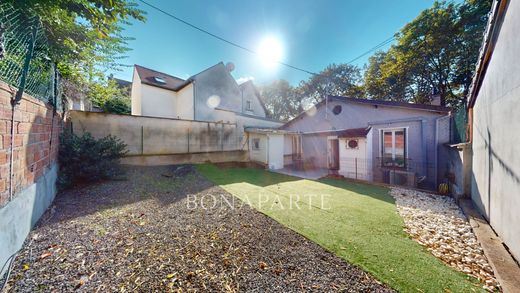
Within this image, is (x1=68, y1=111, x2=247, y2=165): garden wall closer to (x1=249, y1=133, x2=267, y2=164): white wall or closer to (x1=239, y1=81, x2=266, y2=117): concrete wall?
(x1=249, y1=133, x2=267, y2=164): white wall

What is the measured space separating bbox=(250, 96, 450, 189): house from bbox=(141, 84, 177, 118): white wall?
9759mm

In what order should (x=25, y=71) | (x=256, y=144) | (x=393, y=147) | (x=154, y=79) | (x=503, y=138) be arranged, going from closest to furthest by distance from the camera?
→ (x=25, y=71)
(x=503, y=138)
(x=393, y=147)
(x=256, y=144)
(x=154, y=79)

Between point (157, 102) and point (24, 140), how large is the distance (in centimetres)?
1378

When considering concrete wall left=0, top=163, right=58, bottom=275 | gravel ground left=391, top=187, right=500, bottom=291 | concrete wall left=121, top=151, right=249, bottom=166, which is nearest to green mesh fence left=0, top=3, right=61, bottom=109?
concrete wall left=0, top=163, right=58, bottom=275

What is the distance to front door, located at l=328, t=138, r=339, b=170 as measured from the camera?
1112cm

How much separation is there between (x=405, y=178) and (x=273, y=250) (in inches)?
358

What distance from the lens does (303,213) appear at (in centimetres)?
418

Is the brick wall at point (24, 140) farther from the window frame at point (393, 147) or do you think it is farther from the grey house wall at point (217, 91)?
the window frame at point (393, 147)

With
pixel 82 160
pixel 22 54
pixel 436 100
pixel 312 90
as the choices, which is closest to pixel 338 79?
pixel 312 90

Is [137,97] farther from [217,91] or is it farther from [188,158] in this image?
[188,158]

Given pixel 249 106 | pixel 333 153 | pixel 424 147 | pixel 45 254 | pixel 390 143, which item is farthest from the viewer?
pixel 249 106

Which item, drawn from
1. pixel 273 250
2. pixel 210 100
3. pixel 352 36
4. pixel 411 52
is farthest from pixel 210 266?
pixel 411 52

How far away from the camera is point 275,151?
1192 centimetres

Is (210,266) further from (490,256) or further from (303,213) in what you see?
(490,256)
